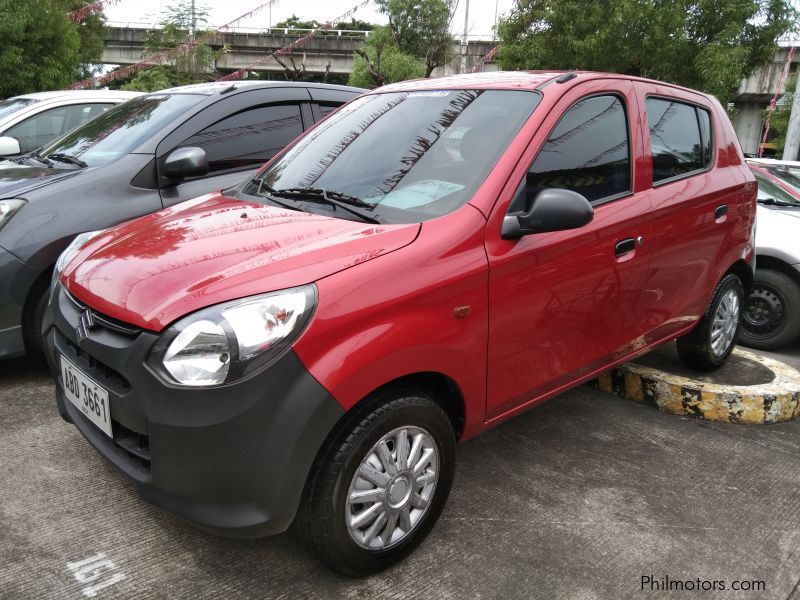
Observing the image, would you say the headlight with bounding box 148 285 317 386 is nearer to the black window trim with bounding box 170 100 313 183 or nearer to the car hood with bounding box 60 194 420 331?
the car hood with bounding box 60 194 420 331

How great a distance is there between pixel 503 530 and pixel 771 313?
3723 mm

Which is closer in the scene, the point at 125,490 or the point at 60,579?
the point at 60,579

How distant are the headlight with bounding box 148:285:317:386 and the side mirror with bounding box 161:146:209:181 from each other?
2.05 m

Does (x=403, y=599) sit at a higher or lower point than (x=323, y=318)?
lower

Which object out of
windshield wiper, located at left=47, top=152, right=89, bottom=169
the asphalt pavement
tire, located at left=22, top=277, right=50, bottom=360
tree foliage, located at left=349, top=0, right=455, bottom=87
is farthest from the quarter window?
tree foliage, located at left=349, top=0, right=455, bottom=87

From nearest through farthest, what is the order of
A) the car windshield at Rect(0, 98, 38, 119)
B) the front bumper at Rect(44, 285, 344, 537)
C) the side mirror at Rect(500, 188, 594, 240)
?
the front bumper at Rect(44, 285, 344, 537) < the side mirror at Rect(500, 188, 594, 240) < the car windshield at Rect(0, 98, 38, 119)

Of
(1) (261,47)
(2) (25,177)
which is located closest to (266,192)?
(2) (25,177)

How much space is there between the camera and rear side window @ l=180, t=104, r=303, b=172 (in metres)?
4.19

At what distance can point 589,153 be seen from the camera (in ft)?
9.61

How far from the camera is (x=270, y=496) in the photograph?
1896 mm

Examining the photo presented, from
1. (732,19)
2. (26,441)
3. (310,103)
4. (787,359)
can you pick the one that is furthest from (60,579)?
(732,19)

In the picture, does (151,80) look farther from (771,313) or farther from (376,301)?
(376,301)

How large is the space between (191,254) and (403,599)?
1.35m

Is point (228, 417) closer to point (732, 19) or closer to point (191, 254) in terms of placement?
point (191, 254)
